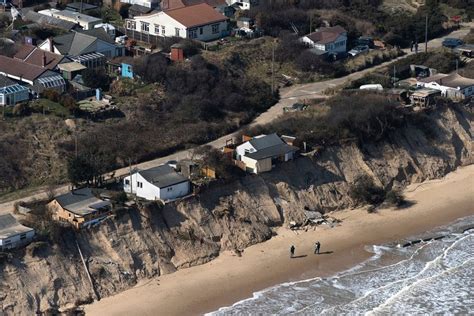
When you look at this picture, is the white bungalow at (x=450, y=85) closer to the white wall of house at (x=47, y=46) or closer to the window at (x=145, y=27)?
the window at (x=145, y=27)

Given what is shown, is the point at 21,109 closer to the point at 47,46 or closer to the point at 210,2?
the point at 47,46

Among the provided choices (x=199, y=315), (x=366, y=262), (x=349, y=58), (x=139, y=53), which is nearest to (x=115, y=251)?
(x=199, y=315)

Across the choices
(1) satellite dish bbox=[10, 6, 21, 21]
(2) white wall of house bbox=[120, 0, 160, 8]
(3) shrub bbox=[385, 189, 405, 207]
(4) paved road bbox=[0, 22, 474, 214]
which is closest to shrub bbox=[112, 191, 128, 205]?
(4) paved road bbox=[0, 22, 474, 214]

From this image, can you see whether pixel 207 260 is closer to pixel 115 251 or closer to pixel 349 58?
pixel 115 251

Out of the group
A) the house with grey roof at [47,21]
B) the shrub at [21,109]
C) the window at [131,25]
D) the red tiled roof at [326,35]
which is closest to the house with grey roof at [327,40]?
the red tiled roof at [326,35]

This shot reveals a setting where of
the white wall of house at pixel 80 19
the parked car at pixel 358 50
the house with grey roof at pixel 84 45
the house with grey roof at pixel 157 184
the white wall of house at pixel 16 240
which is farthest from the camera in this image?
the parked car at pixel 358 50
